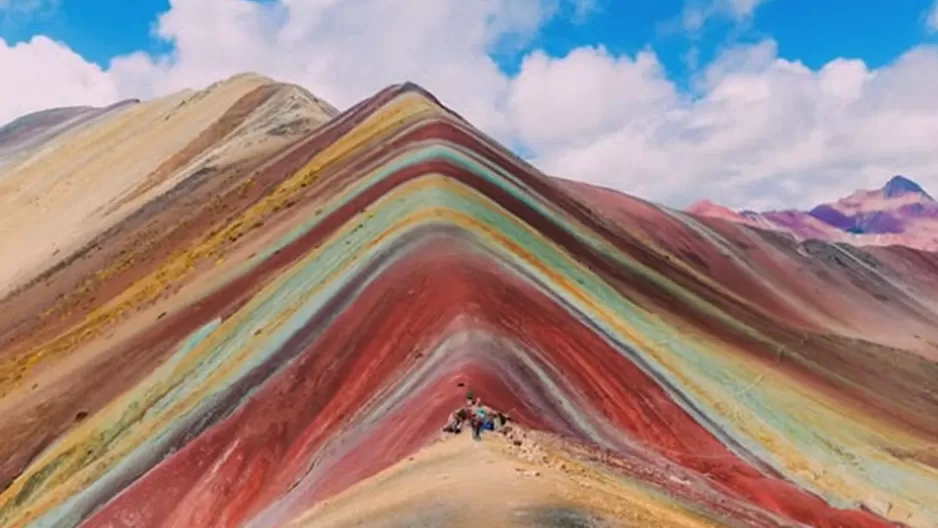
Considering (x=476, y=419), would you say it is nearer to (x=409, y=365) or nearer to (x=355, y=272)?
(x=409, y=365)

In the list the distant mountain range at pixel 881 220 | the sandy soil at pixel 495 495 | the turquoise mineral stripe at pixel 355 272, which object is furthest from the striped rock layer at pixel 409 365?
the distant mountain range at pixel 881 220

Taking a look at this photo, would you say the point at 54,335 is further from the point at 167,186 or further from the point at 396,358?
the point at 396,358

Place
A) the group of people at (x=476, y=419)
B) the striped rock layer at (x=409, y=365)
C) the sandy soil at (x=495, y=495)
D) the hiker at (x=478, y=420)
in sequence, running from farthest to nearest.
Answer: the striped rock layer at (x=409, y=365) < the group of people at (x=476, y=419) < the hiker at (x=478, y=420) < the sandy soil at (x=495, y=495)

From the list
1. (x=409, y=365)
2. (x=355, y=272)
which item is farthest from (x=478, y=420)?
(x=355, y=272)


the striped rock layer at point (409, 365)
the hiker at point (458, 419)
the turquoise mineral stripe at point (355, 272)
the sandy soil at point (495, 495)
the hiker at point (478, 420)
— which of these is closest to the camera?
the sandy soil at point (495, 495)

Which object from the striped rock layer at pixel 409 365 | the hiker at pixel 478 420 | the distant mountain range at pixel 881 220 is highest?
the distant mountain range at pixel 881 220

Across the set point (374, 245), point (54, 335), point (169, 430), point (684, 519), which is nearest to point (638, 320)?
Answer: point (374, 245)

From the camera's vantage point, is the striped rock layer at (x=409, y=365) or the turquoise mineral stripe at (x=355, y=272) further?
the turquoise mineral stripe at (x=355, y=272)

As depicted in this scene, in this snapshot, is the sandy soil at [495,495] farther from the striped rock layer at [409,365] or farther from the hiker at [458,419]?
the striped rock layer at [409,365]
